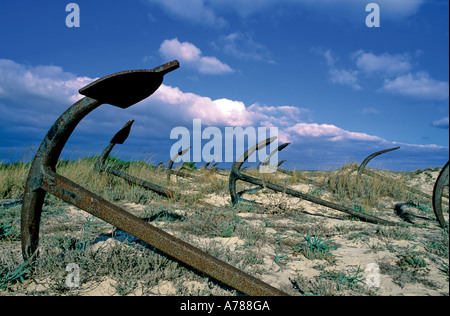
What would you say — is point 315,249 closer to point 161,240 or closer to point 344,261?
point 344,261

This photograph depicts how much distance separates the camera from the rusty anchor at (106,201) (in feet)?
4.45

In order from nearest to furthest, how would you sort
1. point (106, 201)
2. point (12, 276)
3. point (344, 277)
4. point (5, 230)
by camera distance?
point (106, 201) → point (12, 276) → point (344, 277) → point (5, 230)

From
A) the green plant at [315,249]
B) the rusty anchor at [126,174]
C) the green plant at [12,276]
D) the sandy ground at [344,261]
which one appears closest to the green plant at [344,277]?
the sandy ground at [344,261]

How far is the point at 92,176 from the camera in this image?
530 centimetres

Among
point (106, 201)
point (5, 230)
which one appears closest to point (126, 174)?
point (5, 230)

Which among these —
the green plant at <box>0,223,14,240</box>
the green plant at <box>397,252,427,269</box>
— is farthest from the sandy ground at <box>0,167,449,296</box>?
the green plant at <box>0,223,14,240</box>

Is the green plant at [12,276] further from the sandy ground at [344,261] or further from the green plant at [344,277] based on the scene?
the green plant at [344,277]

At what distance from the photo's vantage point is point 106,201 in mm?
1581

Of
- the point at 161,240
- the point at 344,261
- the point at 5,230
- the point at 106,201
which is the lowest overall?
the point at 344,261

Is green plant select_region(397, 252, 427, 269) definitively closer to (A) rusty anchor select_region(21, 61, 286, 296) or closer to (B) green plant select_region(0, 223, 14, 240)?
(A) rusty anchor select_region(21, 61, 286, 296)

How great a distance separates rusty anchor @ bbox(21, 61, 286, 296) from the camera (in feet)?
4.45
